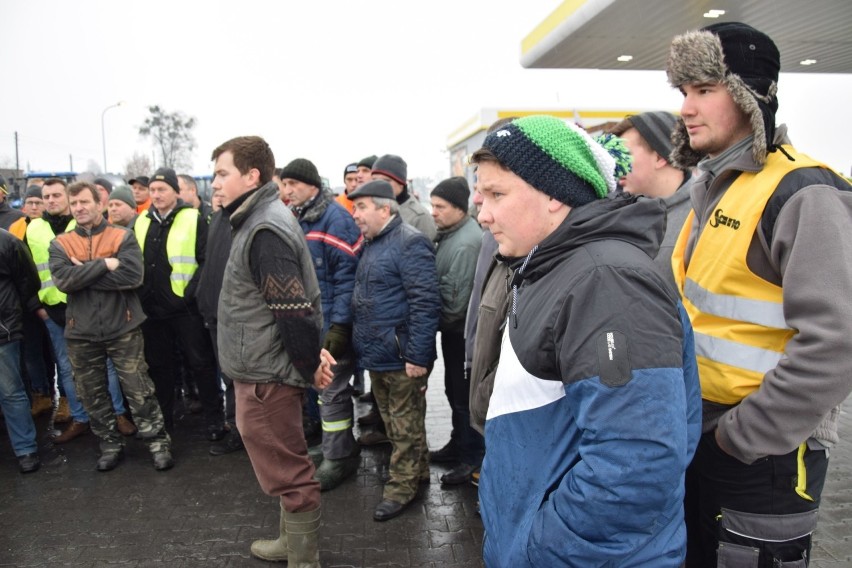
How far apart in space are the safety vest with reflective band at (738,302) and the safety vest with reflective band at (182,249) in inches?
178

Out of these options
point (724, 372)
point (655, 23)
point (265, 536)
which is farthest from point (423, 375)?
Answer: point (655, 23)

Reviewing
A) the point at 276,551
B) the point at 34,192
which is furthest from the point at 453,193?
the point at 34,192

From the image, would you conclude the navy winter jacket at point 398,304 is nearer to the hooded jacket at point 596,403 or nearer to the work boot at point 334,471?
the work boot at point 334,471

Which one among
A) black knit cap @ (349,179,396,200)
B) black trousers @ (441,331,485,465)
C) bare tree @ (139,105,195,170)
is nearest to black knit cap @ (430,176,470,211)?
black knit cap @ (349,179,396,200)

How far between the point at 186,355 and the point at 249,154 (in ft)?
9.53

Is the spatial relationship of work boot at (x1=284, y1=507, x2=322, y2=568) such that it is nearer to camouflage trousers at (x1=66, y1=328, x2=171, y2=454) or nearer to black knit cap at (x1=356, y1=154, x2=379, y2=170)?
camouflage trousers at (x1=66, y1=328, x2=171, y2=454)

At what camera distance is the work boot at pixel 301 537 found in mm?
3184

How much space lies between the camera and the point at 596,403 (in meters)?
1.29

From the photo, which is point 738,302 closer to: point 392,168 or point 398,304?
point 398,304

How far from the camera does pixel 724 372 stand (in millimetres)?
1841

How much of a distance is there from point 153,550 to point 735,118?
3.90 meters

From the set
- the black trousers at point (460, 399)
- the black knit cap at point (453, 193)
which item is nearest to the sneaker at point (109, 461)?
the black trousers at point (460, 399)

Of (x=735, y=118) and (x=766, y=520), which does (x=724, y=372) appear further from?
(x=735, y=118)

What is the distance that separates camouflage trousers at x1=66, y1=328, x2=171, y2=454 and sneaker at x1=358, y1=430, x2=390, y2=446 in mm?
1663
